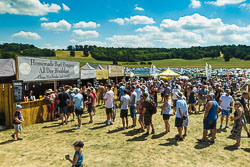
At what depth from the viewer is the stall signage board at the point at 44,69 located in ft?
30.8

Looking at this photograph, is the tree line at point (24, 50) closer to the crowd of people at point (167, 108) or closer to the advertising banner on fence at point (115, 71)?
the advertising banner on fence at point (115, 71)

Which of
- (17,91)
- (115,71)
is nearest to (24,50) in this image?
(115,71)

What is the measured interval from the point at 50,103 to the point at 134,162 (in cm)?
602

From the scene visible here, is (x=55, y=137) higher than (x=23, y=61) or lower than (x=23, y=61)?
lower

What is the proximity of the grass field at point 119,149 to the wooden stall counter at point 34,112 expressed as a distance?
31.6 inches

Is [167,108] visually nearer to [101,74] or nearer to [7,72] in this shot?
[7,72]

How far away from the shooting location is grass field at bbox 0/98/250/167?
505cm

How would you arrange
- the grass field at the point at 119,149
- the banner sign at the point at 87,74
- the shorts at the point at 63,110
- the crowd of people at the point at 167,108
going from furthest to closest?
1. the banner sign at the point at 87,74
2. the shorts at the point at 63,110
3. the crowd of people at the point at 167,108
4. the grass field at the point at 119,149

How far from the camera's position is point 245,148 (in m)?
5.92

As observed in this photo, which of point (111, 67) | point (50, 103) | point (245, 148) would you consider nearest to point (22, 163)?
point (50, 103)

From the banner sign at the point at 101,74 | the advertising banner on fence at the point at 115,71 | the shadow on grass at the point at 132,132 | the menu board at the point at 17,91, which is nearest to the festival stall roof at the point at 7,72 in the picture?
the menu board at the point at 17,91

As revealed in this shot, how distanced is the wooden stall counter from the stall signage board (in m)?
1.33

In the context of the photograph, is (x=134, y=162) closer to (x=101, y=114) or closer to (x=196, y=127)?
(x=196, y=127)

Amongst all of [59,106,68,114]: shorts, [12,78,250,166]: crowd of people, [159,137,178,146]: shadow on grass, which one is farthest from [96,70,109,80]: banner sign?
[159,137,178,146]: shadow on grass
